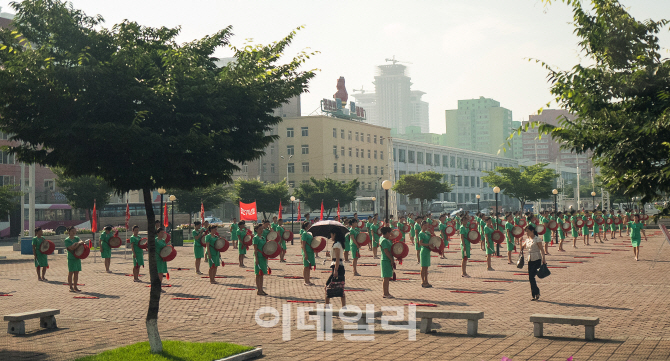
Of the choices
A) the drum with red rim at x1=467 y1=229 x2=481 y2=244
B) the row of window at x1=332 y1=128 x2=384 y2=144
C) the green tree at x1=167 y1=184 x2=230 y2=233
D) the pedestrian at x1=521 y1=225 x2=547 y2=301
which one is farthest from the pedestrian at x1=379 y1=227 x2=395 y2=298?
the row of window at x1=332 y1=128 x2=384 y2=144

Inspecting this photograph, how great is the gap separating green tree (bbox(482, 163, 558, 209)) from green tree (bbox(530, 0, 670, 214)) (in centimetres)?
5111

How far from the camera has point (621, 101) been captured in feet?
29.5

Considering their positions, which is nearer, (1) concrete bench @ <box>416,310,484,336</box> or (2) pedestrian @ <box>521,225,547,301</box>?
(1) concrete bench @ <box>416,310,484,336</box>

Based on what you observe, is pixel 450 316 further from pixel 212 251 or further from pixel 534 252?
pixel 212 251

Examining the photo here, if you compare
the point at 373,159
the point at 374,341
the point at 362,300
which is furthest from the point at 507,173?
the point at 374,341

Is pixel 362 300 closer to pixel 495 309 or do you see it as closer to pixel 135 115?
pixel 495 309

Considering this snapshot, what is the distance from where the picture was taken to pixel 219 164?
31.0ft

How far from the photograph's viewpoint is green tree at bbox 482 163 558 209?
2351 inches

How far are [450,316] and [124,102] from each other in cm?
619

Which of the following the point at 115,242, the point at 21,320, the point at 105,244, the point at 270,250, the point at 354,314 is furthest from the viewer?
the point at 105,244

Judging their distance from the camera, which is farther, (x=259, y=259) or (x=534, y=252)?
(x=259, y=259)

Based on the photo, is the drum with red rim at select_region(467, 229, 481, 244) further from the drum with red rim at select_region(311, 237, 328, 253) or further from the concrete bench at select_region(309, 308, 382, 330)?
the concrete bench at select_region(309, 308, 382, 330)

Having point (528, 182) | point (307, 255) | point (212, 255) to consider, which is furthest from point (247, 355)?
point (528, 182)

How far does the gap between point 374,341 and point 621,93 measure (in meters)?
5.21
